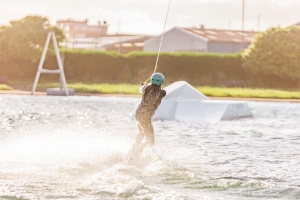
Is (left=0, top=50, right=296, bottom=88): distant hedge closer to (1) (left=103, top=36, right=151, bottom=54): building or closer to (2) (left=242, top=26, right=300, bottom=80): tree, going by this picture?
(2) (left=242, top=26, right=300, bottom=80): tree

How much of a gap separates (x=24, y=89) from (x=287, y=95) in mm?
16765

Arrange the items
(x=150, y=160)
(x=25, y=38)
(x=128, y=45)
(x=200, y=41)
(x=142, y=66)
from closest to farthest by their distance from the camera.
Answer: (x=150, y=160), (x=25, y=38), (x=142, y=66), (x=200, y=41), (x=128, y=45)

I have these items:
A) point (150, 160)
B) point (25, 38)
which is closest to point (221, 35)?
point (25, 38)

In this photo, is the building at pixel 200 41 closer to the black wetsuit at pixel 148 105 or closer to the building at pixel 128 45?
the building at pixel 128 45

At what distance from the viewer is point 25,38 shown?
2180 inches

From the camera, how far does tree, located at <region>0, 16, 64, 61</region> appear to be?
179 ft

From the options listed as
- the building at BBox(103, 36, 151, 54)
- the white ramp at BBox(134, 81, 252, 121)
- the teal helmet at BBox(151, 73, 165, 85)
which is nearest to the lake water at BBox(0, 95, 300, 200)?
the white ramp at BBox(134, 81, 252, 121)

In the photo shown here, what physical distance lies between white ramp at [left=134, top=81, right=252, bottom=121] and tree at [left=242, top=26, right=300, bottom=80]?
27891 mm

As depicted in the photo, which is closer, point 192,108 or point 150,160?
point 150,160

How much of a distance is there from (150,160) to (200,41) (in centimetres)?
6673

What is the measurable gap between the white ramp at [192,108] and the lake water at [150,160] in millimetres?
1277

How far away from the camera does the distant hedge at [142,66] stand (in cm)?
5491

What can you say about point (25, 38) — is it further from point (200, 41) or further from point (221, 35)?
point (221, 35)

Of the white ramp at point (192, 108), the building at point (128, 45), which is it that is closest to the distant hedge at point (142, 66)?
the white ramp at point (192, 108)
